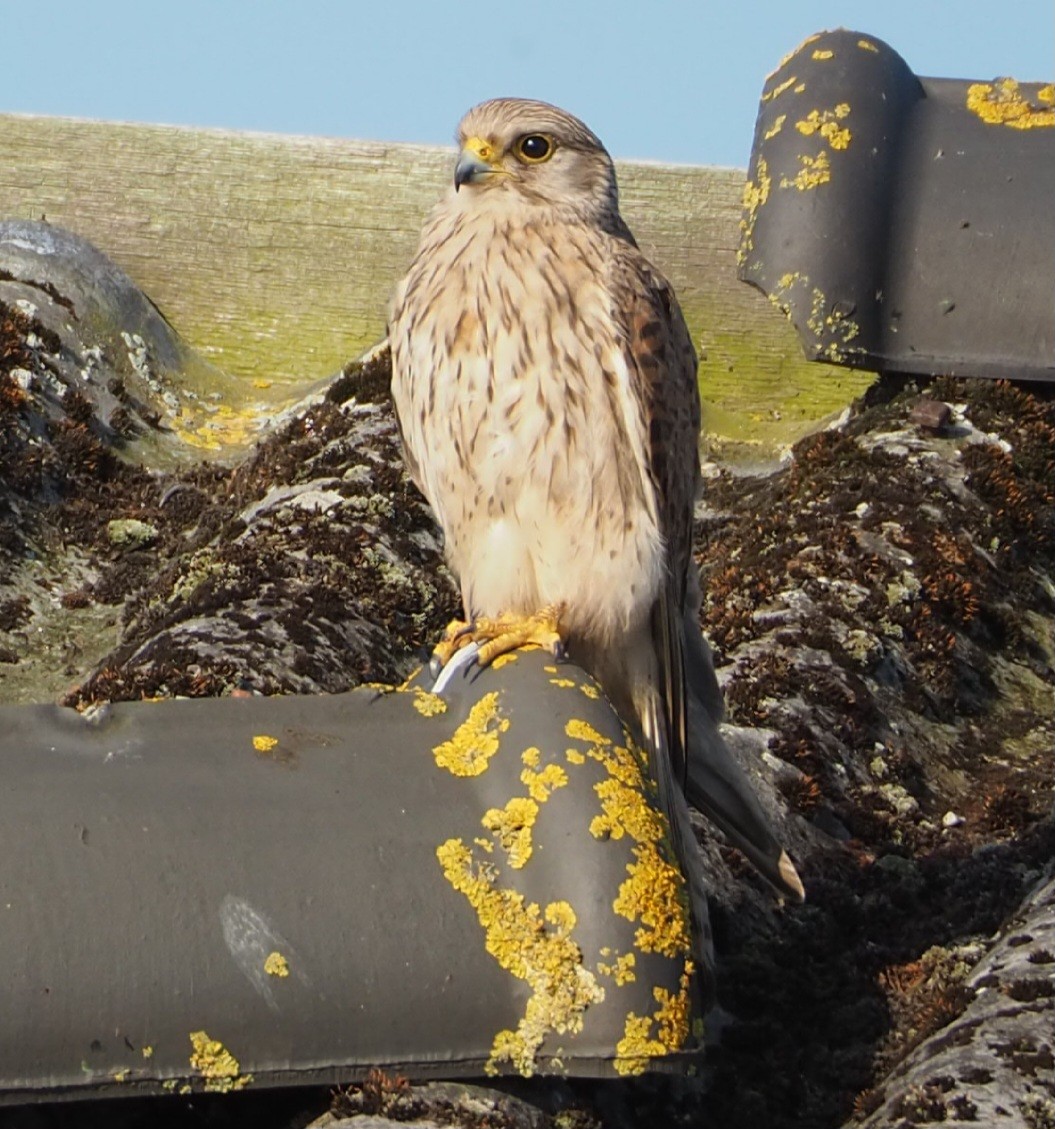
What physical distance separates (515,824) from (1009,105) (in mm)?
4017

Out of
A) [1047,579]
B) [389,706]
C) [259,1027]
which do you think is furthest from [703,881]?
[1047,579]

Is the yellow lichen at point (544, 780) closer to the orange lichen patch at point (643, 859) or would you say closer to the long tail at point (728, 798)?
the orange lichen patch at point (643, 859)

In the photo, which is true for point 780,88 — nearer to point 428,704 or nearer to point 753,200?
point 753,200

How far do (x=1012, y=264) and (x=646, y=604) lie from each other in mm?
2261

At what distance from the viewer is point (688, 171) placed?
22.2ft

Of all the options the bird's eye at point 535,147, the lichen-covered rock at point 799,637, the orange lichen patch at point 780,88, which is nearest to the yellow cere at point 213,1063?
the lichen-covered rock at point 799,637

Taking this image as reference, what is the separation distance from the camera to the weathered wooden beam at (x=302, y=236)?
6.56m

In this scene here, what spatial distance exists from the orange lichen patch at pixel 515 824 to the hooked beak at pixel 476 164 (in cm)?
224

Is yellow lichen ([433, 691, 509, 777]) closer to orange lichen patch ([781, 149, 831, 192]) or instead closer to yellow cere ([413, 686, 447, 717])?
yellow cere ([413, 686, 447, 717])

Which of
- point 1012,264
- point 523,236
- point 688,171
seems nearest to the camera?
point 523,236

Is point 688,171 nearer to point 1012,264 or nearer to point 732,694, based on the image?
point 1012,264

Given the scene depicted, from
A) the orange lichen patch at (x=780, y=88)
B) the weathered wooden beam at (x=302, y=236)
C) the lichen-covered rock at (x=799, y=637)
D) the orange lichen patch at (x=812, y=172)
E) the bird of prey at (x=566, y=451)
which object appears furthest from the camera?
the weathered wooden beam at (x=302, y=236)

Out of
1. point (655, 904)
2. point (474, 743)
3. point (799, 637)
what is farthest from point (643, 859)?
point (799, 637)

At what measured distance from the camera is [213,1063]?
2.27 meters
